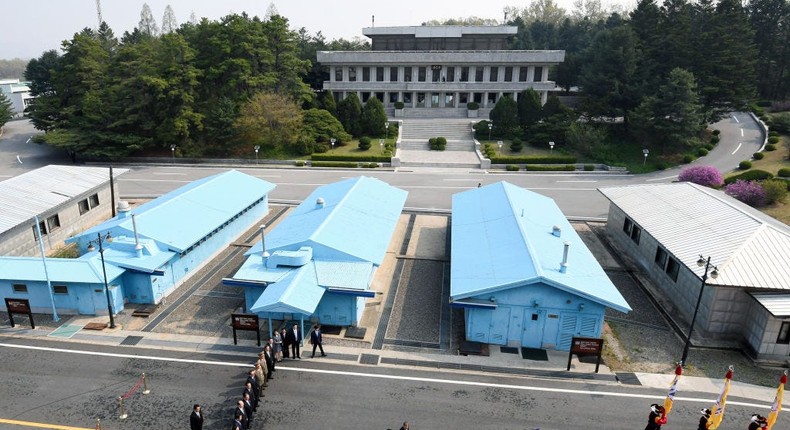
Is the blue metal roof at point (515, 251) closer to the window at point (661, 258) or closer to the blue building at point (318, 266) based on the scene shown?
the blue building at point (318, 266)

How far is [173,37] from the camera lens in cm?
5278

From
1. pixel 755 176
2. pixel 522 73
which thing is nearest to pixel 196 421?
pixel 755 176

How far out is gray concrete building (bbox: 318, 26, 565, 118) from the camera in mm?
67250

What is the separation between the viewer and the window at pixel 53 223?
29045mm

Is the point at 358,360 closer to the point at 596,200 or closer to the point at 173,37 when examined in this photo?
the point at 596,200

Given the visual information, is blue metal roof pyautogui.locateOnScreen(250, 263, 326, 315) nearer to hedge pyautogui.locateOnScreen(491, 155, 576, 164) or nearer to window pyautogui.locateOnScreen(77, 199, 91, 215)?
window pyautogui.locateOnScreen(77, 199, 91, 215)

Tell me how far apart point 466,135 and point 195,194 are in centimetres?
3834

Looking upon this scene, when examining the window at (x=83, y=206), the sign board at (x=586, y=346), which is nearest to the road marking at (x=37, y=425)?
the sign board at (x=586, y=346)

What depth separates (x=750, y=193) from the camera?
36000 mm

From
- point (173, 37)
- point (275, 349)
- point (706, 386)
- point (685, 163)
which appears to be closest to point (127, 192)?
point (173, 37)

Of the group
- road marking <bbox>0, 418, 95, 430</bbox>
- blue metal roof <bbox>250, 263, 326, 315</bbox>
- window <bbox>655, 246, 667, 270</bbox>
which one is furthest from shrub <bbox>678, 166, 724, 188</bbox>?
road marking <bbox>0, 418, 95, 430</bbox>

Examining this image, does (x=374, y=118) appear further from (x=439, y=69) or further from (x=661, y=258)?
(x=661, y=258)

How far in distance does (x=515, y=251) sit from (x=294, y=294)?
9646 millimetres

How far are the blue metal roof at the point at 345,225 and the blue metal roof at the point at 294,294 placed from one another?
188 cm
